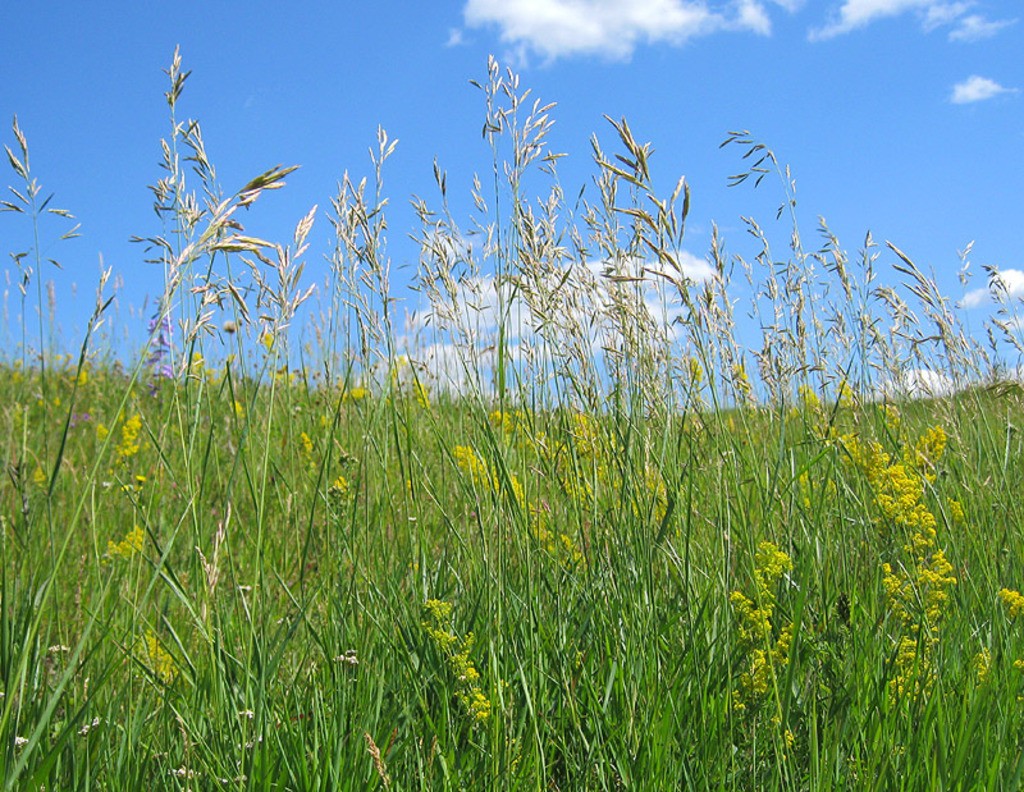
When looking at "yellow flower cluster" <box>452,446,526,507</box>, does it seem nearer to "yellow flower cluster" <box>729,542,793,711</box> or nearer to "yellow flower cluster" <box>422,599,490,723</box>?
"yellow flower cluster" <box>422,599,490,723</box>

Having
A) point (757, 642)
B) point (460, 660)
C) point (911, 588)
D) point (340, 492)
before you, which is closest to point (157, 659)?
point (340, 492)

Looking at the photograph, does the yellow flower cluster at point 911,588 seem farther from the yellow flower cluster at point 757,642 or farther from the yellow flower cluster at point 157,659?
the yellow flower cluster at point 157,659

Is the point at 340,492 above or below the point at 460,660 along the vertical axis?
above

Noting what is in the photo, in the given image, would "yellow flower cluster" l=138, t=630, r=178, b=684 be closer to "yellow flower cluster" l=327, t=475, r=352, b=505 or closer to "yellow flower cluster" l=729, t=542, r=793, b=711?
"yellow flower cluster" l=327, t=475, r=352, b=505

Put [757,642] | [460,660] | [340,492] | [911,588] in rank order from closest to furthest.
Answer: [460,660]
[757,642]
[911,588]
[340,492]

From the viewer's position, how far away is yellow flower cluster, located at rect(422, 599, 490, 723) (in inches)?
57.3

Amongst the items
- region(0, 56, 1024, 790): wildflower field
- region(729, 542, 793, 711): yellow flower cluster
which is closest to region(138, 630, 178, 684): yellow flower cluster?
region(0, 56, 1024, 790): wildflower field

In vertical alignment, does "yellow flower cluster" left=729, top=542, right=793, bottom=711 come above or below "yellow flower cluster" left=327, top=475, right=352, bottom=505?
below

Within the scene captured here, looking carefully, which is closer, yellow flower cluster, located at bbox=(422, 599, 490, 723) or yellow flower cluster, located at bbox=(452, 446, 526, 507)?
yellow flower cluster, located at bbox=(422, 599, 490, 723)

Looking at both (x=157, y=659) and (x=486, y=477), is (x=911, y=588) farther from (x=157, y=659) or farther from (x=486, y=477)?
(x=157, y=659)

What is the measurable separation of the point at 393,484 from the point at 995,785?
3.04 m

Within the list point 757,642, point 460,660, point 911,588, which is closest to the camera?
point 460,660

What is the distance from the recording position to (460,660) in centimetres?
151

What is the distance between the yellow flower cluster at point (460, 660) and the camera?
1.46 m
